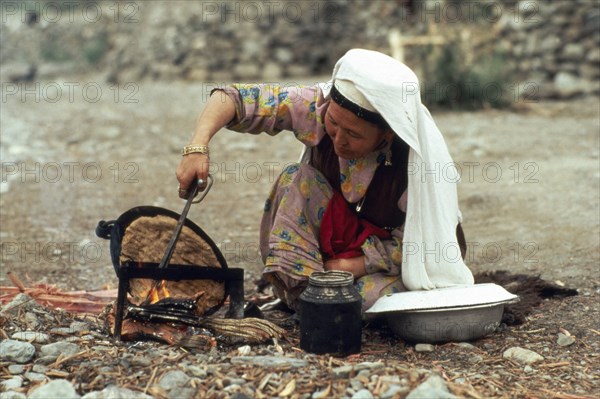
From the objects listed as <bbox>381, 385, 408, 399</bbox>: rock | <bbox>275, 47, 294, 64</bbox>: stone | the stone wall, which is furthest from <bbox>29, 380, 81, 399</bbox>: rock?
<bbox>275, 47, 294, 64</bbox>: stone

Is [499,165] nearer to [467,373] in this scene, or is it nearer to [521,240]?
[521,240]

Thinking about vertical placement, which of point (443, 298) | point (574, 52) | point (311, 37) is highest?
point (311, 37)

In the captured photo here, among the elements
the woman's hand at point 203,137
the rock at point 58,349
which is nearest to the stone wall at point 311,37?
the woman's hand at point 203,137

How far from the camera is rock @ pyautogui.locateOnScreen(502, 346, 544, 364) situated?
319 centimetres

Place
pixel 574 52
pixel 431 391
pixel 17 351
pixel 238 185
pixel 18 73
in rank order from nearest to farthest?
pixel 431 391
pixel 17 351
pixel 238 185
pixel 574 52
pixel 18 73

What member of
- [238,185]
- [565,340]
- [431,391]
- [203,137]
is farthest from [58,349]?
[238,185]

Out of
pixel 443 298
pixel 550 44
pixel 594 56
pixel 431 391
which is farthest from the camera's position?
pixel 550 44

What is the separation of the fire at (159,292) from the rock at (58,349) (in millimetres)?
420

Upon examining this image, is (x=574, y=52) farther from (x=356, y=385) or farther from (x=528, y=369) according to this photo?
(x=356, y=385)

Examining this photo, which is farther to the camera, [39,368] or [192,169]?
[192,169]

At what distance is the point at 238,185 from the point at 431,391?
4.49 metres

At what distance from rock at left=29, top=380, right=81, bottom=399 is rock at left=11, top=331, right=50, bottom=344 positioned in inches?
18.2

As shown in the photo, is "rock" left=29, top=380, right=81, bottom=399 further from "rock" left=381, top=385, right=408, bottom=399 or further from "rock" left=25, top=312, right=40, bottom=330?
"rock" left=381, top=385, right=408, bottom=399

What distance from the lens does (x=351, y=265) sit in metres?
3.59
